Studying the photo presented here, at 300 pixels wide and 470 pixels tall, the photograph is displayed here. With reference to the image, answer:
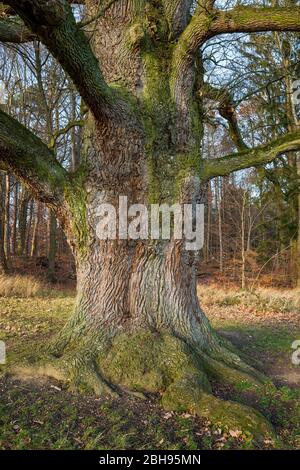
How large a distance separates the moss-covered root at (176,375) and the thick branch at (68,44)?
272cm

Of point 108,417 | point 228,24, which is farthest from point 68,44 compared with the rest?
point 108,417

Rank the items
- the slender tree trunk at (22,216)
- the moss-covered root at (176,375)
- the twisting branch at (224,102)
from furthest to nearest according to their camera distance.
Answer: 1. the slender tree trunk at (22,216)
2. the twisting branch at (224,102)
3. the moss-covered root at (176,375)

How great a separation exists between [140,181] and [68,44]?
78.0 inches

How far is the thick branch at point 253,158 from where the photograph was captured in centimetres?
495

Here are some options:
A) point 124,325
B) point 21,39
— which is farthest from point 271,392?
point 21,39

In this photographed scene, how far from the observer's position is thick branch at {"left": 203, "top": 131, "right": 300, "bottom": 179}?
4.95 metres

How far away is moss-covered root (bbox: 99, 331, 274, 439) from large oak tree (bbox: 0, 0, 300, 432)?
0.01 metres

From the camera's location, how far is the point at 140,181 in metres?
4.79

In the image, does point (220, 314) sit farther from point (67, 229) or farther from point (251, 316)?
point (67, 229)

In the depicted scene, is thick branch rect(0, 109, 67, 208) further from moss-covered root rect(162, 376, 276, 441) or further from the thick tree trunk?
moss-covered root rect(162, 376, 276, 441)

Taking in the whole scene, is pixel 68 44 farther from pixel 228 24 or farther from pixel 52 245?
pixel 52 245

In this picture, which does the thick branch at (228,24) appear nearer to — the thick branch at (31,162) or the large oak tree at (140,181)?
the large oak tree at (140,181)

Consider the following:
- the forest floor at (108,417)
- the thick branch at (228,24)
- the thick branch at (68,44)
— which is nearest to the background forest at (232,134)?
the thick branch at (228,24)

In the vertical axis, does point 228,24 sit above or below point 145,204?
above
